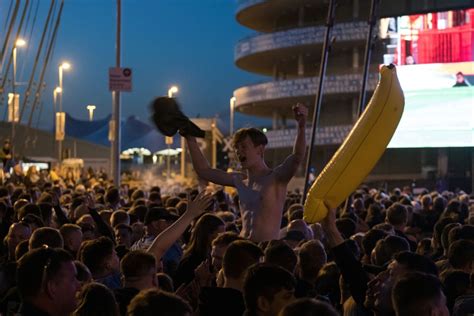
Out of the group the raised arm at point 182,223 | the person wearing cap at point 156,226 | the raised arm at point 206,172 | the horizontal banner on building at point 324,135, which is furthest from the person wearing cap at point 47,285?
the horizontal banner on building at point 324,135

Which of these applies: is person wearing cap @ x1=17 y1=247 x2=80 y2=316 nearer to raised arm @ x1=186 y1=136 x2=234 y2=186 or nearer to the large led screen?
raised arm @ x1=186 y1=136 x2=234 y2=186

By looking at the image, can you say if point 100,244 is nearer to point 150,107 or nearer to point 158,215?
point 150,107

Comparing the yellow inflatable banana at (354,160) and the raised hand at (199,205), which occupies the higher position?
the yellow inflatable banana at (354,160)

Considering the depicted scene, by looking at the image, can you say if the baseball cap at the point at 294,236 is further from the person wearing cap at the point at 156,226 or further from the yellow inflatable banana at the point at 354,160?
the yellow inflatable banana at the point at 354,160

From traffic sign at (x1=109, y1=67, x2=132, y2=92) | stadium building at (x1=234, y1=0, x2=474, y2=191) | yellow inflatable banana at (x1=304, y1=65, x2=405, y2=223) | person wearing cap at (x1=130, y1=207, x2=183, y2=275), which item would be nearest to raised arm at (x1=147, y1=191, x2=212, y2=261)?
yellow inflatable banana at (x1=304, y1=65, x2=405, y2=223)

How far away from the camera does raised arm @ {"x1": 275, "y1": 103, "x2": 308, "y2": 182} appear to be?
8.82 m

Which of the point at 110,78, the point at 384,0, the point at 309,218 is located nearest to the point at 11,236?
the point at 309,218

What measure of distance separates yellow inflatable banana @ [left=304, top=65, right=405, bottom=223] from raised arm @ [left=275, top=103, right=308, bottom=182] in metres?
1.35

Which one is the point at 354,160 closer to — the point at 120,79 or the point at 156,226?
the point at 156,226

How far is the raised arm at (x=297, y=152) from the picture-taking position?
8.82 m

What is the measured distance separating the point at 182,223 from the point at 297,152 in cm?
200

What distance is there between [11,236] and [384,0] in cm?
2517

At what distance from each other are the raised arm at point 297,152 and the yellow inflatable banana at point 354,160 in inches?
53.0

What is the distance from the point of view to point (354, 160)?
7.20 m
